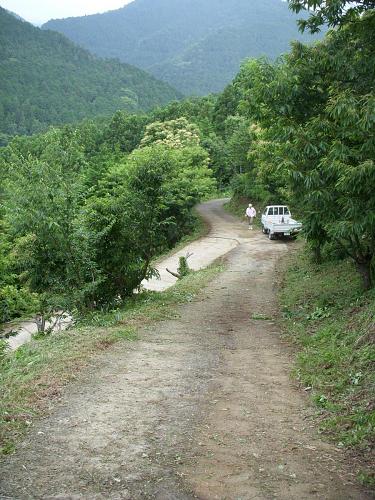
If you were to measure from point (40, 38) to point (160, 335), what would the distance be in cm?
19821

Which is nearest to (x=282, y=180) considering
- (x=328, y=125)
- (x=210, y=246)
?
(x=328, y=125)

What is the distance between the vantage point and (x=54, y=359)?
8039 mm

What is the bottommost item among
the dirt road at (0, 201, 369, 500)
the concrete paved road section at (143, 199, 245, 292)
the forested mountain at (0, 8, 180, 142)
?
the concrete paved road section at (143, 199, 245, 292)

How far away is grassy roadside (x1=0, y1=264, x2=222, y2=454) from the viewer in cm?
609

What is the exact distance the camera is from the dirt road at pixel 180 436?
4.68m

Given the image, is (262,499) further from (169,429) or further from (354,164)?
(354,164)

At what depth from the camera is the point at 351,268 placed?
1538 centimetres

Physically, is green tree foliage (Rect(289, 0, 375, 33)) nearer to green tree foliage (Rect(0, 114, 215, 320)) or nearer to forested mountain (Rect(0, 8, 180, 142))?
green tree foliage (Rect(0, 114, 215, 320))

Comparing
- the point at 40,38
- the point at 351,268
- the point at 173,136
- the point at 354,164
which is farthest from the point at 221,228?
the point at 40,38

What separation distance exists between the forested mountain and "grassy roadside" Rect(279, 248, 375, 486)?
354 ft

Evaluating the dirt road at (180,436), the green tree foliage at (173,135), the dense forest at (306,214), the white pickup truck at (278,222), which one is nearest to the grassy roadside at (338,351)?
the dense forest at (306,214)

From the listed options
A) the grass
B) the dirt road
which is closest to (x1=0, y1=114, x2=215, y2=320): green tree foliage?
the dirt road

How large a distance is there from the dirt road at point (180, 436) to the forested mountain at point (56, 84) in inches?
4396

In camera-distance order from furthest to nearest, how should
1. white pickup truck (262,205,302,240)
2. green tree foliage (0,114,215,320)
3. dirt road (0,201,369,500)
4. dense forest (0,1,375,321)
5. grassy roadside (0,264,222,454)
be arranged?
white pickup truck (262,205,302,240)
green tree foliage (0,114,215,320)
dense forest (0,1,375,321)
grassy roadside (0,264,222,454)
dirt road (0,201,369,500)
